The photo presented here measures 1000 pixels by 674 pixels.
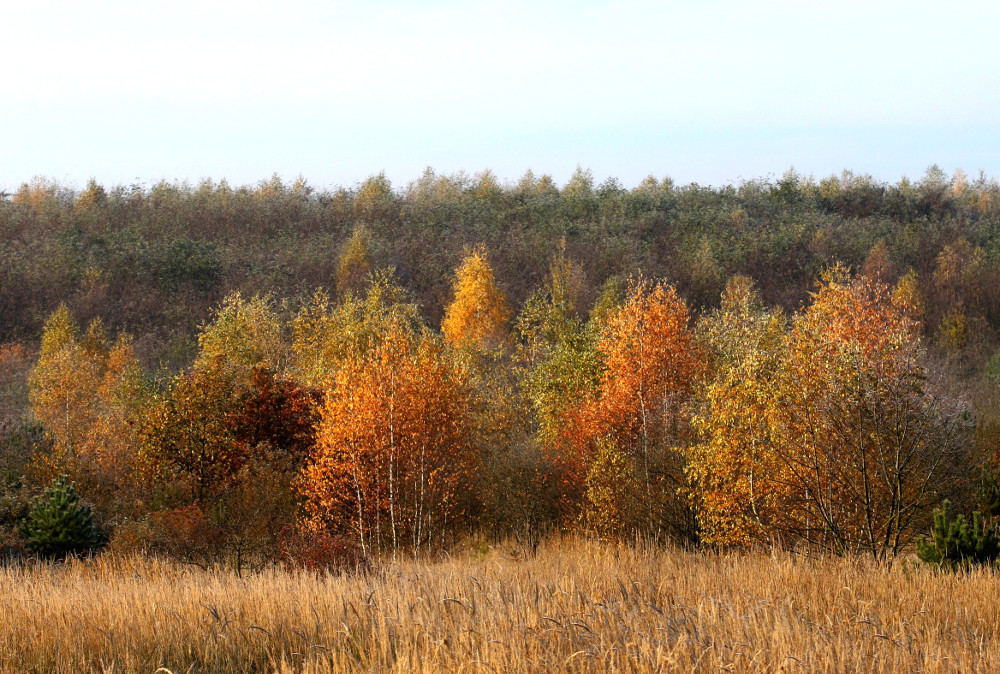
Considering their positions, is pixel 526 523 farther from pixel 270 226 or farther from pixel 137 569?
pixel 270 226

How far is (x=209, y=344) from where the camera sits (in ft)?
131

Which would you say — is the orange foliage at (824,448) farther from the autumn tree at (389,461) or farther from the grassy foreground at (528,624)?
the autumn tree at (389,461)

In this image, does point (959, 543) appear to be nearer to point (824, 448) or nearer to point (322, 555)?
point (824, 448)

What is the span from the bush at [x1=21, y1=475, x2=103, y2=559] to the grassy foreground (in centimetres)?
765

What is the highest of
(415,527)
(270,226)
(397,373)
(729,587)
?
(270,226)

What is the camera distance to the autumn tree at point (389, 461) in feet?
76.6

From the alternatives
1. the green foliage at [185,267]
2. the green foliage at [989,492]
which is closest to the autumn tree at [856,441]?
the green foliage at [989,492]

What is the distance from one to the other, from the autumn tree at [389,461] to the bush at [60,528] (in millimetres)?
5407

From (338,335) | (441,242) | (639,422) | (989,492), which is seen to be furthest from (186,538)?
(441,242)

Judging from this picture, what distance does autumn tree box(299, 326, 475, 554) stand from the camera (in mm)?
23359

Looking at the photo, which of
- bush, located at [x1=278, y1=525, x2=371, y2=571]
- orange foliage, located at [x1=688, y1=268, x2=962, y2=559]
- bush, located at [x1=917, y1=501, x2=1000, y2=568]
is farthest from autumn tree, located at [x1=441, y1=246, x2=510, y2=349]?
bush, located at [x1=917, y1=501, x2=1000, y2=568]

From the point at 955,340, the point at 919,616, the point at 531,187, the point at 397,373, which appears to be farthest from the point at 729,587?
the point at 531,187

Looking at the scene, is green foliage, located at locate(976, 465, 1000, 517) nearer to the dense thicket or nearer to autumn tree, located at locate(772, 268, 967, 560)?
autumn tree, located at locate(772, 268, 967, 560)

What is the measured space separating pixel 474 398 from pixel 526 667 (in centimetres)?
2335
